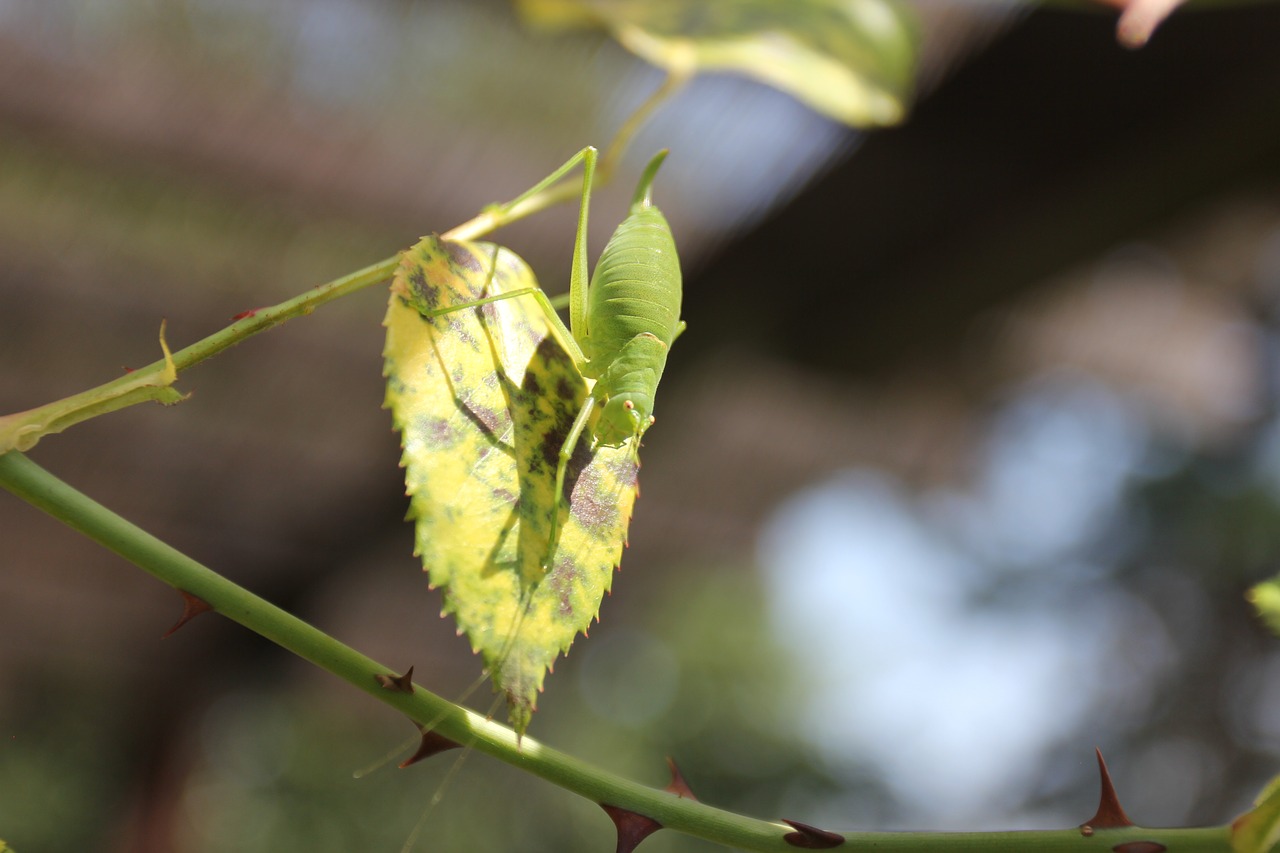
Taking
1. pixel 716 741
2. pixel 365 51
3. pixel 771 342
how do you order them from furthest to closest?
pixel 716 741 → pixel 771 342 → pixel 365 51

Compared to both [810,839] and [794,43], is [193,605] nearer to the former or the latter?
[810,839]

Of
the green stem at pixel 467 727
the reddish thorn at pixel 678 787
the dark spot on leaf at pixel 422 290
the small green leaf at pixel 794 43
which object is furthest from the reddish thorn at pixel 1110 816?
the small green leaf at pixel 794 43

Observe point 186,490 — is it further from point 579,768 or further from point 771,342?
point 579,768

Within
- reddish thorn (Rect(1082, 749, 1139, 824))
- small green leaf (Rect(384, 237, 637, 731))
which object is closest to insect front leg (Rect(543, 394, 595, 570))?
small green leaf (Rect(384, 237, 637, 731))

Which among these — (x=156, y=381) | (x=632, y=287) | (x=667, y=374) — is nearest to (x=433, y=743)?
(x=156, y=381)

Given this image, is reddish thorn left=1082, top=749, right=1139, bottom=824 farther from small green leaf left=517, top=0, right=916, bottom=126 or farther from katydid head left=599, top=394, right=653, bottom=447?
small green leaf left=517, top=0, right=916, bottom=126

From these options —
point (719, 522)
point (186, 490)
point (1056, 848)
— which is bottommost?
point (186, 490)

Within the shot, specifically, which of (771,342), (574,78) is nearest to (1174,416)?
(771,342)
